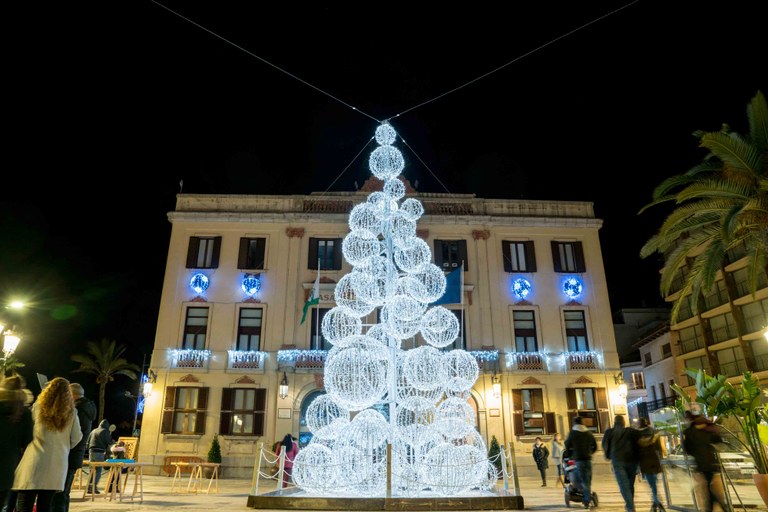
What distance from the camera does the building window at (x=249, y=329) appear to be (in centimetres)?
2158

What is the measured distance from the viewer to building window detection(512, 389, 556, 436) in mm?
20734

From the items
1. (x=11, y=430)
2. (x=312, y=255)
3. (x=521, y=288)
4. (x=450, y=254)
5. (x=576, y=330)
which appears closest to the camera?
(x=11, y=430)

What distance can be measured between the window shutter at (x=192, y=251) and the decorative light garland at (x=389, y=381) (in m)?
13.6

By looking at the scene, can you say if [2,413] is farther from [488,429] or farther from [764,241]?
[488,429]

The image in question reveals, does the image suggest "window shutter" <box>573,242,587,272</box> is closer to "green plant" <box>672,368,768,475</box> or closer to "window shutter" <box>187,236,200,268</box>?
"green plant" <box>672,368,768,475</box>

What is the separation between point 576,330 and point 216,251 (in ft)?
53.3

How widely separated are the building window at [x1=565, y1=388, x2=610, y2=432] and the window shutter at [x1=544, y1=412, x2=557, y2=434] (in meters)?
0.78

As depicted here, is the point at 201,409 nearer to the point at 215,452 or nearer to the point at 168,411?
the point at 168,411

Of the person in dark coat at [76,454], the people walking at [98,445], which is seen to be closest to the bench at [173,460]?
the people walking at [98,445]

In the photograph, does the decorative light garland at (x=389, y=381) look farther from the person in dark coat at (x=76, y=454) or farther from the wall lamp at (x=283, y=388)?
the wall lamp at (x=283, y=388)

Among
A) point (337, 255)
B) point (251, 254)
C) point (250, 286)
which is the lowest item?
point (250, 286)

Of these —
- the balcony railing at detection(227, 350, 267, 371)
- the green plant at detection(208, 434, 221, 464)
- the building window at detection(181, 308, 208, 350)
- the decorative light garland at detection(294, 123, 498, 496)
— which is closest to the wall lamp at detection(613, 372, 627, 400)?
the decorative light garland at detection(294, 123, 498, 496)

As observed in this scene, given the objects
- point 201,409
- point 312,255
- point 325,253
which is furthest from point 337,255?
point 201,409

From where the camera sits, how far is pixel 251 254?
22.9 m
